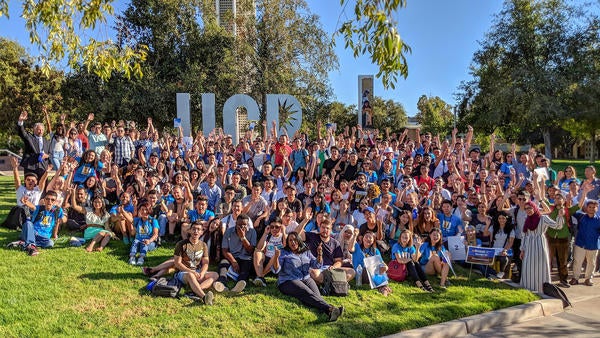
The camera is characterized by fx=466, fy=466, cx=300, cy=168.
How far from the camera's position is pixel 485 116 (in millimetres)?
32531

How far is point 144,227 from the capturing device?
8.41 m

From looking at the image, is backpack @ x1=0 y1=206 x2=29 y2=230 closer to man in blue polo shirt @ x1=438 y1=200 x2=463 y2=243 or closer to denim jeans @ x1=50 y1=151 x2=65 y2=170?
denim jeans @ x1=50 y1=151 x2=65 y2=170

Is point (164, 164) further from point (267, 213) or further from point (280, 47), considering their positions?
point (280, 47)

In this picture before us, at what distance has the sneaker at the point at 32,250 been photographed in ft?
25.8

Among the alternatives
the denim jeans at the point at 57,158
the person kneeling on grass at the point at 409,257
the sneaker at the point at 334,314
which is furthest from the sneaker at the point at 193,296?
the denim jeans at the point at 57,158

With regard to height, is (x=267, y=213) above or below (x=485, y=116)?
below

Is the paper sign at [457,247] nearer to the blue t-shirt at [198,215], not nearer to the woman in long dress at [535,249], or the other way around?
the woman in long dress at [535,249]

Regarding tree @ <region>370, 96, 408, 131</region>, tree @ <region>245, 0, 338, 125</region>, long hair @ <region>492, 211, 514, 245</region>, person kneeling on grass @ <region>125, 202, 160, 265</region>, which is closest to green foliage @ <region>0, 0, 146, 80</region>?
person kneeling on grass @ <region>125, 202, 160, 265</region>

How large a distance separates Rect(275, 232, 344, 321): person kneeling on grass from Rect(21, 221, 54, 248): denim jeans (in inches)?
167

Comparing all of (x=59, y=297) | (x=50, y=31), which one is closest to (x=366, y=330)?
(x=59, y=297)

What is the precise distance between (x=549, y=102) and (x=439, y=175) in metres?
20.0

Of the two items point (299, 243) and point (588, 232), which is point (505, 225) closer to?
point (588, 232)

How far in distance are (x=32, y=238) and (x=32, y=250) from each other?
0.37 metres

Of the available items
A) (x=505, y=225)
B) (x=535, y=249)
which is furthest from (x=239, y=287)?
(x=505, y=225)
